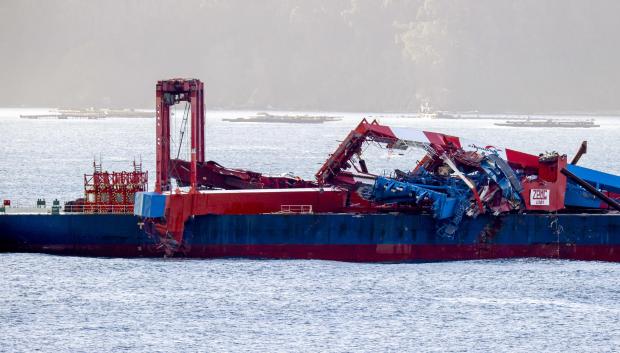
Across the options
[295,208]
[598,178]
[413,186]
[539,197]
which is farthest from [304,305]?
[598,178]

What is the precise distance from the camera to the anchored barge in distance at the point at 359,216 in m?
68.6

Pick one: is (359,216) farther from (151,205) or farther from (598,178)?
(598,178)

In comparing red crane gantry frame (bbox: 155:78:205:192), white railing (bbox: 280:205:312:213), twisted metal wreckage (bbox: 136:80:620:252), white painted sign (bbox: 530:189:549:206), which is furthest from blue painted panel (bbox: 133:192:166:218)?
white painted sign (bbox: 530:189:549:206)

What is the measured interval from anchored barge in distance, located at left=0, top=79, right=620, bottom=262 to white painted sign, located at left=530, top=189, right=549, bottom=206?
7cm

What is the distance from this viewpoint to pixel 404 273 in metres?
67.4

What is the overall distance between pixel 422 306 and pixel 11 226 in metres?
21.8

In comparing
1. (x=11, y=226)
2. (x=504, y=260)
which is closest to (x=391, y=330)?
(x=504, y=260)

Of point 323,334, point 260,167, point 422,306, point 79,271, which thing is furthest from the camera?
point 260,167

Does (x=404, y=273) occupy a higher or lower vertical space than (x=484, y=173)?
lower

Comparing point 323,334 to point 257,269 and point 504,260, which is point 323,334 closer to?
point 257,269

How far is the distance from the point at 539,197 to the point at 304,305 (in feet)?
53.9

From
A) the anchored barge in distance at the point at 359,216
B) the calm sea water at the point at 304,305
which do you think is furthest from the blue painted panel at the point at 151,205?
the calm sea water at the point at 304,305

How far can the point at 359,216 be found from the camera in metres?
69.3

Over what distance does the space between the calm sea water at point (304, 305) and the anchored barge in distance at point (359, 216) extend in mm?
861
